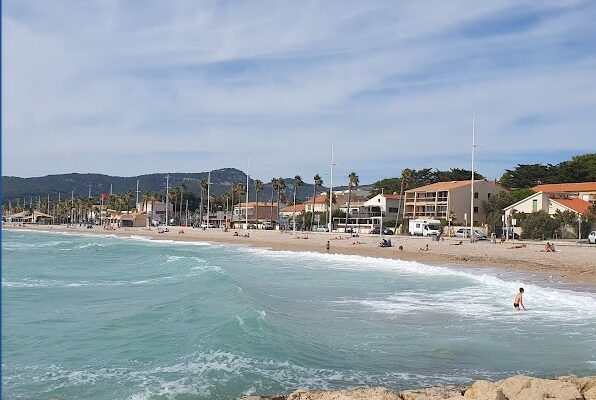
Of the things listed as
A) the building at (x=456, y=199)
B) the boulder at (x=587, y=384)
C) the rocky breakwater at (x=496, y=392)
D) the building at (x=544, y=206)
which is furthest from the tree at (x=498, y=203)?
the rocky breakwater at (x=496, y=392)

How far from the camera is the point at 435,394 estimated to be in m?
8.77

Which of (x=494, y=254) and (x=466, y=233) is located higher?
(x=466, y=233)

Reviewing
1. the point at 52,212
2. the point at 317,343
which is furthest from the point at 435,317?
the point at 52,212

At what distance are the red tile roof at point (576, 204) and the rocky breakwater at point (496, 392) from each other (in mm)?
51589

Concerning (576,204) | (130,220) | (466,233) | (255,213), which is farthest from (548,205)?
(130,220)

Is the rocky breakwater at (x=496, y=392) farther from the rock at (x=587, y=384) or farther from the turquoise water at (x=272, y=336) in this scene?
the turquoise water at (x=272, y=336)

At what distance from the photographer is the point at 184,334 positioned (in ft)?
48.5

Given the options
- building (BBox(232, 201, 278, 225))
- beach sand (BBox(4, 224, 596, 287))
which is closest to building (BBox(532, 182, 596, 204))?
beach sand (BBox(4, 224, 596, 287))

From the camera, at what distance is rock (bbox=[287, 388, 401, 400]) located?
8.39 metres

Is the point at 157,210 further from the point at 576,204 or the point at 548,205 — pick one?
the point at 576,204

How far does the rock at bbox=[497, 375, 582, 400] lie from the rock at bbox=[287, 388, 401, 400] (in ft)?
4.95

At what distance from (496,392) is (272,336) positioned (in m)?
7.45

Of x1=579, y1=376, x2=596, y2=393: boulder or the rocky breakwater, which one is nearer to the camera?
the rocky breakwater

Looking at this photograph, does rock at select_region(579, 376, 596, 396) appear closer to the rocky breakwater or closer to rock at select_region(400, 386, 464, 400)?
the rocky breakwater
